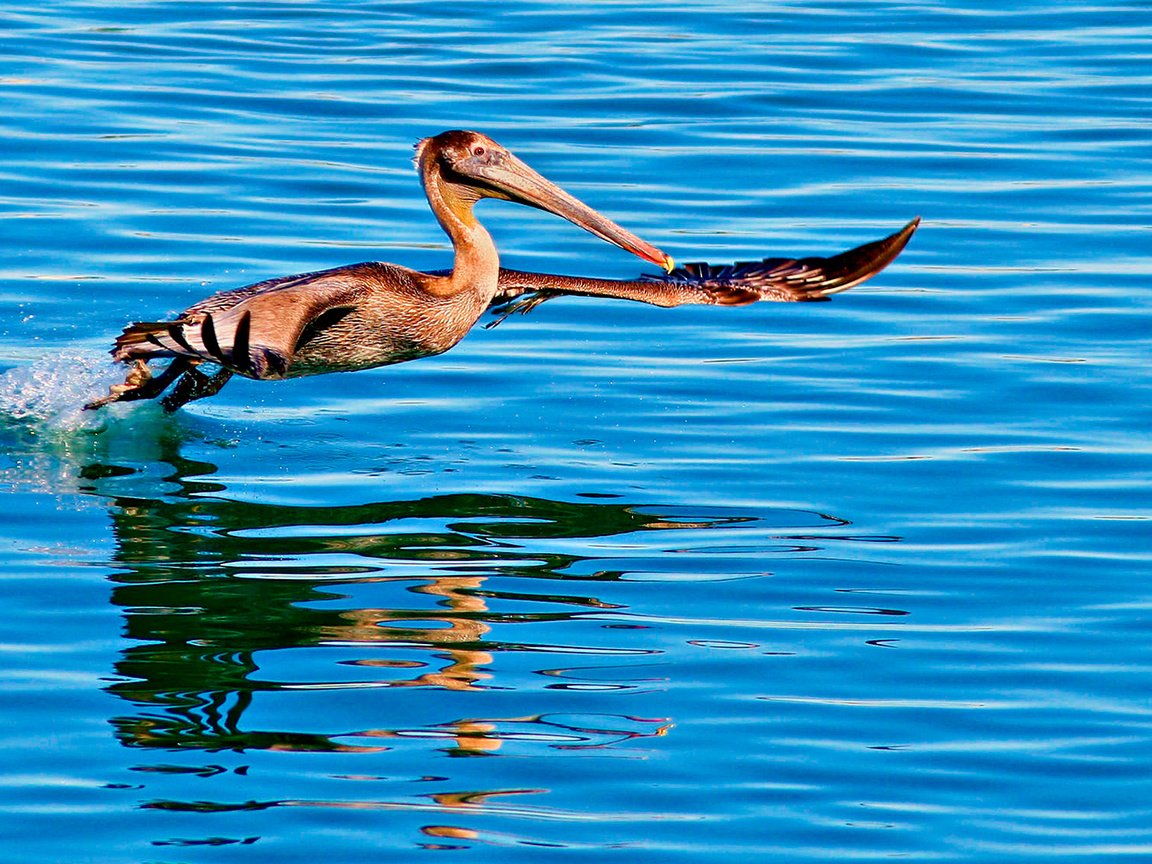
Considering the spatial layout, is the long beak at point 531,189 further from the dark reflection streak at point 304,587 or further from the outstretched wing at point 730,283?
the dark reflection streak at point 304,587

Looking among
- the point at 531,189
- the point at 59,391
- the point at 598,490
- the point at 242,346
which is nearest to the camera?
the point at 242,346

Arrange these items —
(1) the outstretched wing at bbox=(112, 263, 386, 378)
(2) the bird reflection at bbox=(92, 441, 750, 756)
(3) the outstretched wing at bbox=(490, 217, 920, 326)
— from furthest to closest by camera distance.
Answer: (3) the outstretched wing at bbox=(490, 217, 920, 326) → (1) the outstretched wing at bbox=(112, 263, 386, 378) → (2) the bird reflection at bbox=(92, 441, 750, 756)

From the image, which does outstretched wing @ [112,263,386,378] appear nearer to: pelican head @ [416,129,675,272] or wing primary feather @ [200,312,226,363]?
wing primary feather @ [200,312,226,363]

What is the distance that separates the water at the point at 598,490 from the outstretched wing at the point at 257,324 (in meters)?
0.66

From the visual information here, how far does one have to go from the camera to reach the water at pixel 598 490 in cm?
591

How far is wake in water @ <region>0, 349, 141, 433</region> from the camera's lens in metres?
9.66

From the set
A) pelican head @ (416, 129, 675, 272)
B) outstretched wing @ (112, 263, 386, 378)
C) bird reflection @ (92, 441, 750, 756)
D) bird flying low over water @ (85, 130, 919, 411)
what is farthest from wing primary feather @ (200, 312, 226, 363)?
pelican head @ (416, 129, 675, 272)

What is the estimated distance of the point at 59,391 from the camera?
977 centimetres

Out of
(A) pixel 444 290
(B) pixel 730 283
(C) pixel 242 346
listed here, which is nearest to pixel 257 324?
(C) pixel 242 346

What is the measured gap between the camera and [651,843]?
5.58 meters

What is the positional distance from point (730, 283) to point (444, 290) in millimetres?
1594

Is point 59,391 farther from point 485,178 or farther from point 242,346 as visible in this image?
point 242,346

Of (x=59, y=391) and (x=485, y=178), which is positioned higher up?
(x=485, y=178)

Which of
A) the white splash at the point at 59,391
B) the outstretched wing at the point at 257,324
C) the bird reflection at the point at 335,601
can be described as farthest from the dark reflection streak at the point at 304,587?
the outstretched wing at the point at 257,324
